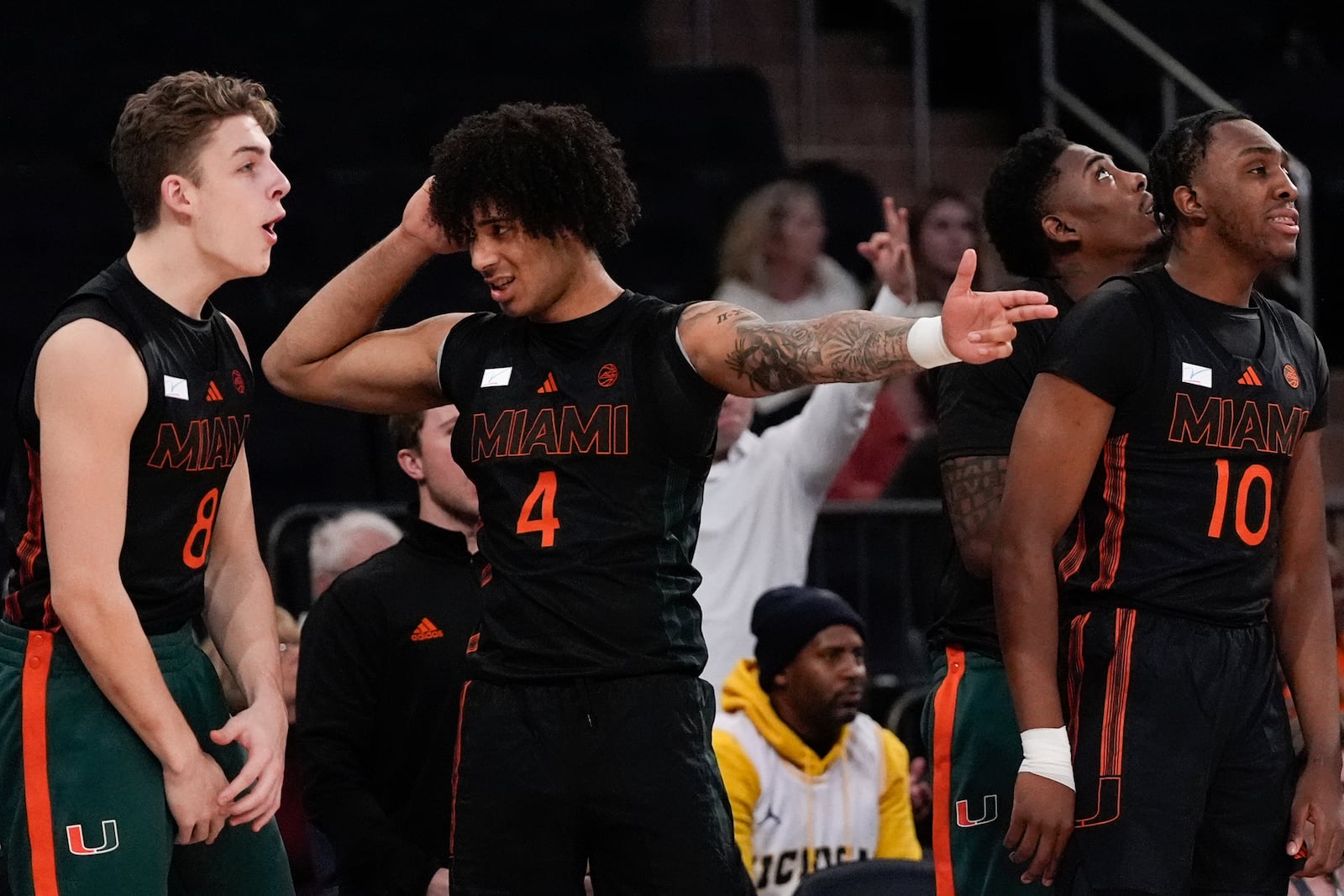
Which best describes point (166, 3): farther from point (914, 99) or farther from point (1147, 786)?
point (1147, 786)

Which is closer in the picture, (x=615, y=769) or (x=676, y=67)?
(x=615, y=769)

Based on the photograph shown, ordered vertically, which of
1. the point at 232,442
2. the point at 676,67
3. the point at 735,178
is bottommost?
the point at 232,442

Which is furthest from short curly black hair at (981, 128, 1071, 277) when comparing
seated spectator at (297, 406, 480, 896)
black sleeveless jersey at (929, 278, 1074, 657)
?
seated spectator at (297, 406, 480, 896)

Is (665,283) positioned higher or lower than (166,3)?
lower

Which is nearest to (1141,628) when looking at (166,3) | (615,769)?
(615,769)

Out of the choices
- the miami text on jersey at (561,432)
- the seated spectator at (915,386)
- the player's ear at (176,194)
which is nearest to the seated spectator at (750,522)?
the seated spectator at (915,386)

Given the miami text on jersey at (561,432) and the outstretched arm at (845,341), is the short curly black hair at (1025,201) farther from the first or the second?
the miami text on jersey at (561,432)

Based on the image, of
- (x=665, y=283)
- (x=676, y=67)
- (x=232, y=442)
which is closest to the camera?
(x=232, y=442)

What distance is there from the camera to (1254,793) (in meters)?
3.47

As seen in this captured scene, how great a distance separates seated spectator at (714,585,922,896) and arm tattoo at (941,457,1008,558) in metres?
1.83

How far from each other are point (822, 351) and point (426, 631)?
1421 millimetres

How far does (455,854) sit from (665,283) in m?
5.32

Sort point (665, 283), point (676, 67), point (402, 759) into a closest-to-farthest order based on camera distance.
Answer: point (402, 759), point (665, 283), point (676, 67)

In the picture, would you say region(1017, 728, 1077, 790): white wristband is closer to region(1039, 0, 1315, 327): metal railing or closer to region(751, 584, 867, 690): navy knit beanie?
region(751, 584, 867, 690): navy knit beanie
